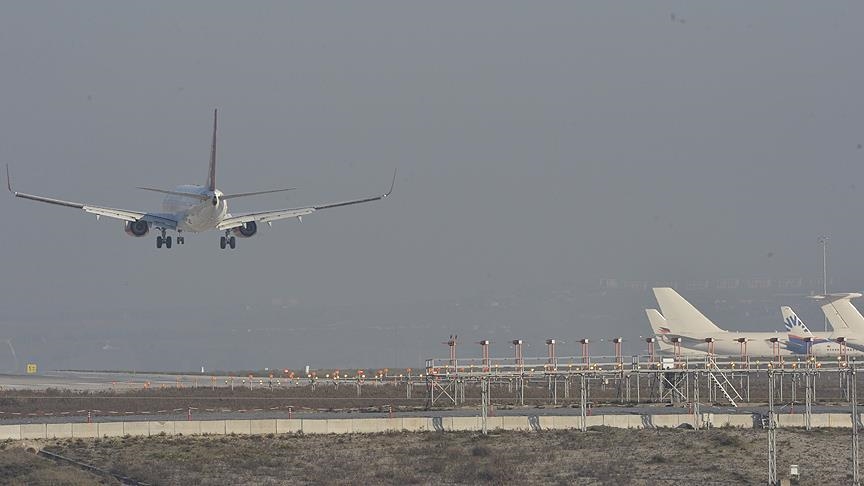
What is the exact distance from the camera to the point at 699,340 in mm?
143875

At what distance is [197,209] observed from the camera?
9362 centimetres

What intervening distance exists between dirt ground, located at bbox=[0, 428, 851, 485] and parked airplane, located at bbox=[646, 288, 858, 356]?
71.4 metres

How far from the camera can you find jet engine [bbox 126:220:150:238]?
98.2m

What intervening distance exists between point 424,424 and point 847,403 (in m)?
30.9

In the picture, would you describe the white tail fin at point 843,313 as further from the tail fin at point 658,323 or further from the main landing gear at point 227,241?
the main landing gear at point 227,241

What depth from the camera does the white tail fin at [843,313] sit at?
148 meters

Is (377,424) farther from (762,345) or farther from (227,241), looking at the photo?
(762,345)

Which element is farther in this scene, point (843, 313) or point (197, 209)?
point (843, 313)

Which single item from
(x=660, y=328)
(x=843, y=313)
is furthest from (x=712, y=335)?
(x=843, y=313)

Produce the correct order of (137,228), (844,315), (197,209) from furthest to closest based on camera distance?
(844,315)
(137,228)
(197,209)

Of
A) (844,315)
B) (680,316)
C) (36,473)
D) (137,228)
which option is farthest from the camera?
(680,316)

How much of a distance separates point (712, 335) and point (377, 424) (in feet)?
289

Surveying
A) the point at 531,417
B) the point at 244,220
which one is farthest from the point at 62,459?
the point at 244,220

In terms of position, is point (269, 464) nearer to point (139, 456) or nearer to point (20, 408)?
point (139, 456)
